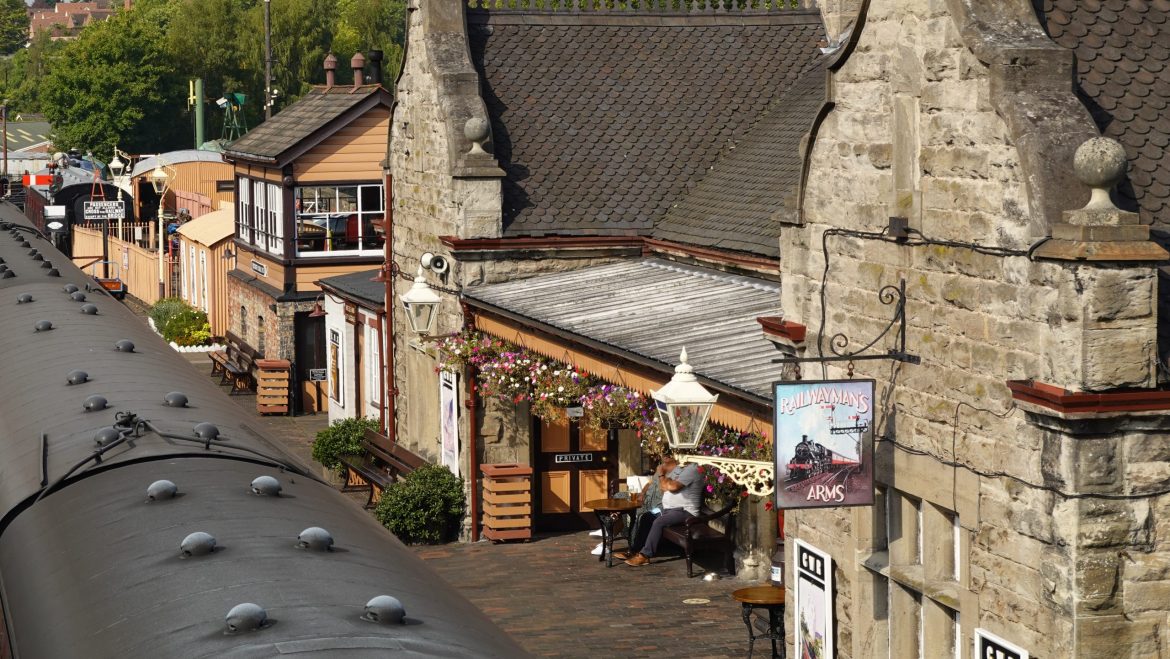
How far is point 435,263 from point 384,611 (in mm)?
14251

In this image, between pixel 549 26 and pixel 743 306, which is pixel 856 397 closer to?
pixel 743 306

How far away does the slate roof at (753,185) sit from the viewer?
17.0m

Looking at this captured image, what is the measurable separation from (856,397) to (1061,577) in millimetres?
1694

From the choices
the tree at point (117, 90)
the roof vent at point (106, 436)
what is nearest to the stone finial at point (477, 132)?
the roof vent at point (106, 436)

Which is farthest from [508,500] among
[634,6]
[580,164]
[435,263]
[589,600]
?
[634,6]

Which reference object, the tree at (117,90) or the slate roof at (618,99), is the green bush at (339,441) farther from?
the tree at (117,90)

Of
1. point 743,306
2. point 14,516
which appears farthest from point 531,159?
point 14,516

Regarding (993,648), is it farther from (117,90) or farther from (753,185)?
(117,90)

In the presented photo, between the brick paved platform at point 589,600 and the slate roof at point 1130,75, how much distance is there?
6250mm

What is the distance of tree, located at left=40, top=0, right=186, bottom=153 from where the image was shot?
83.6m

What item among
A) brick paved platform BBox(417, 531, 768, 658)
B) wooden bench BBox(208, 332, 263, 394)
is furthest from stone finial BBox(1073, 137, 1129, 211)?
wooden bench BBox(208, 332, 263, 394)

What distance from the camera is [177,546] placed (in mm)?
5617

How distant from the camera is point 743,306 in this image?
1480 centimetres

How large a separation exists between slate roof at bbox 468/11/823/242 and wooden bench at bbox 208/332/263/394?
13.4 meters
